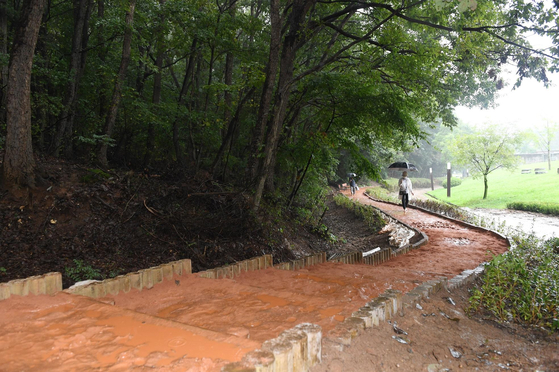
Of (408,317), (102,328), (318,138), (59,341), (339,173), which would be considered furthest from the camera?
(339,173)

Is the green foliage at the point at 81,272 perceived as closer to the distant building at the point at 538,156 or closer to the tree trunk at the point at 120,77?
the tree trunk at the point at 120,77

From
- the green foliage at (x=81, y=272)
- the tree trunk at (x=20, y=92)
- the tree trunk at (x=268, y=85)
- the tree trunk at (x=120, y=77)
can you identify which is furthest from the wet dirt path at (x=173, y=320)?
the tree trunk at (x=120, y=77)

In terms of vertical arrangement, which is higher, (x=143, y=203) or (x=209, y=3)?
(x=209, y=3)

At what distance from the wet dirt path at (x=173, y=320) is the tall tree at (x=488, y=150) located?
27000 mm

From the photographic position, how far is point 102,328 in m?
2.26

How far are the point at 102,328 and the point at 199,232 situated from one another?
410 centimetres

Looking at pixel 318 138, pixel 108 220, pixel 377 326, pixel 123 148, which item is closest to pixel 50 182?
pixel 108 220

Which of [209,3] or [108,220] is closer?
[108,220]

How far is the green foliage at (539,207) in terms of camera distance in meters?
17.9

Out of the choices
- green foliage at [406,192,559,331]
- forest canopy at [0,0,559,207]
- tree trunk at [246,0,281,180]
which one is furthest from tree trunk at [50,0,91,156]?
green foliage at [406,192,559,331]

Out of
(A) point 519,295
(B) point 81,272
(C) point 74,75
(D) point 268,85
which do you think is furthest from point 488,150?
(B) point 81,272

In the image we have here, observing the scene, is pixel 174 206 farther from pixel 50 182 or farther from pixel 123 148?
pixel 123 148

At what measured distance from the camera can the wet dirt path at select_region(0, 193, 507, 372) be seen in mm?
1888

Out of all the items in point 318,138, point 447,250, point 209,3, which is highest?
point 209,3
